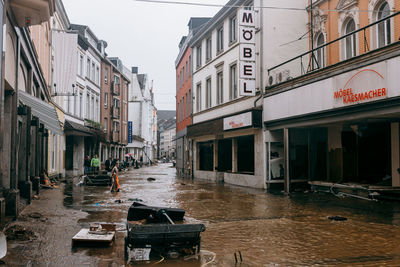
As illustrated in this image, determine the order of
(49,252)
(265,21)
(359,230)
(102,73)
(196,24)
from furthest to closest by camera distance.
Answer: (102,73), (196,24), (265,21), (359,230), (49,252)

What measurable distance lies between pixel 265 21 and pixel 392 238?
1390cm

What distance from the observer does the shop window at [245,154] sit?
21.2 meters

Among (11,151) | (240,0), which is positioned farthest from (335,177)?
(11,151)

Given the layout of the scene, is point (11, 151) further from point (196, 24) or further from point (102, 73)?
point (102, 73)

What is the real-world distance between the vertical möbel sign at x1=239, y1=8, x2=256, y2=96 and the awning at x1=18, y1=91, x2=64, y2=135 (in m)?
9.15

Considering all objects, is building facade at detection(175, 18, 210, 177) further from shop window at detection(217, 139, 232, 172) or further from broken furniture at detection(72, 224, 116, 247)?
broken furniture at detection(72, 224, 116, 247)

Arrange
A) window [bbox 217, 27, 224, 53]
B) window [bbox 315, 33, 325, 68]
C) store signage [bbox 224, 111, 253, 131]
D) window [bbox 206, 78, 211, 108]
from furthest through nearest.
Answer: window [bbox 206, 78, 211, 108] < window [bbox 217, 27, 224, 53] < store signage [bbox 224, 111, 253, 131] < window [bbox 315, 33, 325, 68]

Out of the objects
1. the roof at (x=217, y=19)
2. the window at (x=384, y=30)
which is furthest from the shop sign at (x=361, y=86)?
the roof at (x=217, y=19)

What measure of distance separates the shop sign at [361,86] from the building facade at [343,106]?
29 mm

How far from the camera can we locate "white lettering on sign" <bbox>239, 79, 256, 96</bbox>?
1914cm

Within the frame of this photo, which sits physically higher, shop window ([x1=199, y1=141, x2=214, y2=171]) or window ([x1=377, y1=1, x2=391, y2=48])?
window ([x1=377, y1=1, x2=391, y2=48])

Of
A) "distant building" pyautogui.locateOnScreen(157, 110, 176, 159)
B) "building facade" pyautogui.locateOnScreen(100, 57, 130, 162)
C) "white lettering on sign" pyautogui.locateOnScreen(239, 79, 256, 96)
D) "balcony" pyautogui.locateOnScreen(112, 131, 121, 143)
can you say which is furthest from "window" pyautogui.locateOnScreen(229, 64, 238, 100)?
"distant building" pyautogui.locateOnScreen(157, 110, 176, 159)

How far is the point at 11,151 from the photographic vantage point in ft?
33.6

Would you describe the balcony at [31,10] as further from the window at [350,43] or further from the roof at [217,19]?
the roof at [217,19]
